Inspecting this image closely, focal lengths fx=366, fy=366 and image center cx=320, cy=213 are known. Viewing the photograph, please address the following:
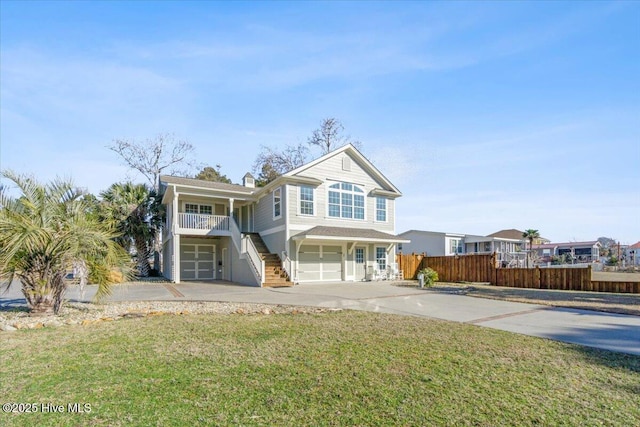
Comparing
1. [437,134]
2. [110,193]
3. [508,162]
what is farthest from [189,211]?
[508,162]

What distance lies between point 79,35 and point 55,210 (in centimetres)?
528

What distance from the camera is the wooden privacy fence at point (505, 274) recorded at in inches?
648

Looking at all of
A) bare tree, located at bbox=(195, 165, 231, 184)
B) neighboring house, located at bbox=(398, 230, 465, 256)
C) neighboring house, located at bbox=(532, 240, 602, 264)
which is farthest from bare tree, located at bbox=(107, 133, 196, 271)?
neighboring house, located at bbox=(532, 240, 602, 264)

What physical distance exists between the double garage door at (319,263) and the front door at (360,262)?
41.9 inches

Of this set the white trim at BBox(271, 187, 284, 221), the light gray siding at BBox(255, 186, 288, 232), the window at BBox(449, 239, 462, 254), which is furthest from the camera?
the window at BBox(449, 239, 462, 254)

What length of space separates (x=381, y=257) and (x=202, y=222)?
34.5 ft

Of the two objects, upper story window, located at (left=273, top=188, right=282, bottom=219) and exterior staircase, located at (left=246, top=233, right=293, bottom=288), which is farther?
upper story window, located at (left=273, top=188, right=282, bottom=219)

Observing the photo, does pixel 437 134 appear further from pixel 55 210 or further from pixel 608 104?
pixel 55 210

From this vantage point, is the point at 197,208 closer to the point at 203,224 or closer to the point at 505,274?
the point at 203,224

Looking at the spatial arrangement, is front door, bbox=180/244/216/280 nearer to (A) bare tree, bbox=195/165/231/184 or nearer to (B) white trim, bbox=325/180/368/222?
(B) white trim, bbox=325/180/368/222

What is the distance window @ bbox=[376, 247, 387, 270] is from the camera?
851 inches

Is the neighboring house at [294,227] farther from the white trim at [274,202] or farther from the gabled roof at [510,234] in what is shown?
the gabled roof at [510,234]

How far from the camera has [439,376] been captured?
14.7ft

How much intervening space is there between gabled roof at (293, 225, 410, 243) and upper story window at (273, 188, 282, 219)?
1915mm
